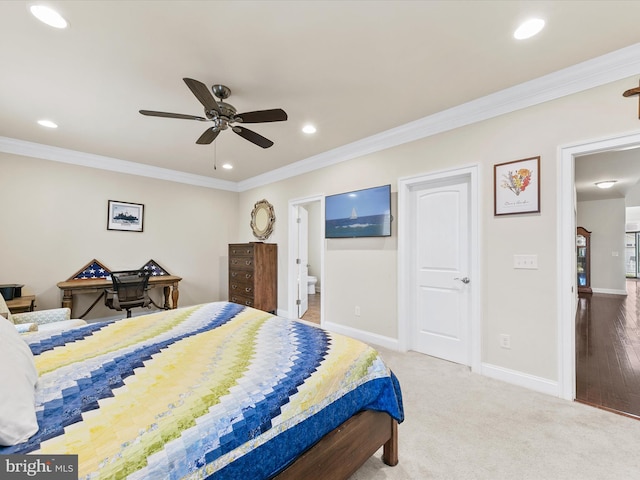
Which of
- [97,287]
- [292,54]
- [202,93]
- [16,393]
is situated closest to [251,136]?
[202,93]

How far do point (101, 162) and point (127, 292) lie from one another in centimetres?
212

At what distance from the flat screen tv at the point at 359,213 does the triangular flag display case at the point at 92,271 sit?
3.49 metres

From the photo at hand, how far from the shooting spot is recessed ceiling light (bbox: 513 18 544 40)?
1760 mm

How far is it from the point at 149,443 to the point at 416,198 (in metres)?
3.20

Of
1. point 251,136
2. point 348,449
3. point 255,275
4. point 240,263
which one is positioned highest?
point 251,136

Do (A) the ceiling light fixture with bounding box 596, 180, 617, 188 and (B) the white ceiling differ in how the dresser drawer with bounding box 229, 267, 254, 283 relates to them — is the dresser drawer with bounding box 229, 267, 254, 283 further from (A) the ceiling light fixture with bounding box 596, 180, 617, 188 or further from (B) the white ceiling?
(A) the ceiling light fixture with bounding box 596, 180, 617, 188

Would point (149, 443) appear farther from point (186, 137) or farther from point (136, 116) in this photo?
point (186, 137)

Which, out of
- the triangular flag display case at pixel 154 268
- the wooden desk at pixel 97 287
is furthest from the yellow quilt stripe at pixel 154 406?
the triangular flag display case at pixel 154 268

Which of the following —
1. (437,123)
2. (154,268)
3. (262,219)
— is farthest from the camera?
(262,219)

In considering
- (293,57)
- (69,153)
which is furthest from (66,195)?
(293,57)

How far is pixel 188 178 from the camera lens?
17.4 ft

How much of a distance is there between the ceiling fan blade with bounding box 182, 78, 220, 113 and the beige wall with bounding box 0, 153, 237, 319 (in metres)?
3.38

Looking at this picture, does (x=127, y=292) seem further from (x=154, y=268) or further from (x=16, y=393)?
(x=16, y=393)

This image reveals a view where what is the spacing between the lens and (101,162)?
4391 millimetres
